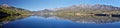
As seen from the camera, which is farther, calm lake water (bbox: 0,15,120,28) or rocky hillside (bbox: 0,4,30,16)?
rocky hillside (bbox: 0,4,30,16)

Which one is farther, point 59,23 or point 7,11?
point 7,11

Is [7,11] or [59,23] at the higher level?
[7,11]

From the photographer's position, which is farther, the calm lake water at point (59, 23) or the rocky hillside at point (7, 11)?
the rocky hillside at point (7, 11)
